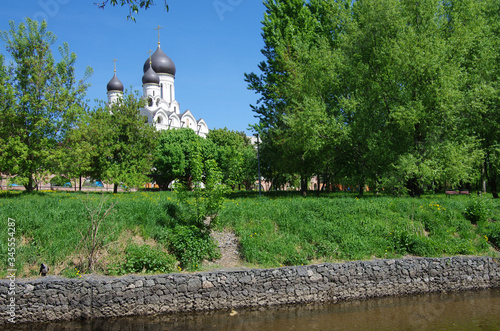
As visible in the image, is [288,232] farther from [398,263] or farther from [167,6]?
[167,6]

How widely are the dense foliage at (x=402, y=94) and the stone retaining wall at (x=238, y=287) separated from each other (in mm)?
5601

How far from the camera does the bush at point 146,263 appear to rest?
33.3ft

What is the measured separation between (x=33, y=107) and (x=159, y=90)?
5014cm

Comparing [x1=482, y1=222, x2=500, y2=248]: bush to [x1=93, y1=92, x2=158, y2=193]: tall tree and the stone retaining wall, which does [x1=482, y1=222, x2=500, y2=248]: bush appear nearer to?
the stone retaining wall

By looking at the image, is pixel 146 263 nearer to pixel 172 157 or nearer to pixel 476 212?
pixel 476 212

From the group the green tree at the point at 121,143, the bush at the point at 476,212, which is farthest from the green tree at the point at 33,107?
the bush at the point at 476,212

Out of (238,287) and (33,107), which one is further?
(33,107)

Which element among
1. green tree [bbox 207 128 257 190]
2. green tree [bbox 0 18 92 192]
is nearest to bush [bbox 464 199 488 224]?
green tree [bbox 0 18 92 192]

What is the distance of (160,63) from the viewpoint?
219 feet

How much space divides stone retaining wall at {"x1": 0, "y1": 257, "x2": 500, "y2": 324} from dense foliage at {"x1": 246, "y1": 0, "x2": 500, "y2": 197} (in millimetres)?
5601

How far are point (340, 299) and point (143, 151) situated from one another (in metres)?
20.0

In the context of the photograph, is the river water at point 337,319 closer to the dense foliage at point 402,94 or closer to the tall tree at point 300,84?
the dense foliage at point 402,94

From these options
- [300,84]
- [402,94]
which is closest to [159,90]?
[300,84]

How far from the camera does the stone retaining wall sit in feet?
29.3
